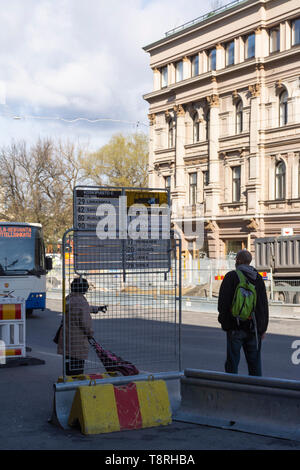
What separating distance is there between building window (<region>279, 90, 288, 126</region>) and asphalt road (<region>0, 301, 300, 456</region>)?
23.6 m

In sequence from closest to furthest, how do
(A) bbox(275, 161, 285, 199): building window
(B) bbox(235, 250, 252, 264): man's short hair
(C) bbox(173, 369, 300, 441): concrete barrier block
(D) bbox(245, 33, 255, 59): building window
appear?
(C) bbox(173, 369, 300, 441): concrete barrier block
(B) bbox(235, 250, 252, 264): man's short hair
(A) bbox(275, 161, 285, 199): building window
(D) bbox(245, 33, 255, 59): building window

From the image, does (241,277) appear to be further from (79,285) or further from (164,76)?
(164,76)

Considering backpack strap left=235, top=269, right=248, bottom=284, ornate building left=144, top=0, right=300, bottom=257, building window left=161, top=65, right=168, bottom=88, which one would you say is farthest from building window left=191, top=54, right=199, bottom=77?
backpack strap left=235, top=269, right=248, bottom=284

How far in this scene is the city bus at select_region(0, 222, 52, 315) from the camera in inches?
776

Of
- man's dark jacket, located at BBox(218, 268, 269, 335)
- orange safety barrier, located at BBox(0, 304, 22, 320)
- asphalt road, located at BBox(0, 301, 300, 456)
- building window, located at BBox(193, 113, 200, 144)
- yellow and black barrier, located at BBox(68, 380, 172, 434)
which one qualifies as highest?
building window, located at BBox(193, 113, 200, 144)

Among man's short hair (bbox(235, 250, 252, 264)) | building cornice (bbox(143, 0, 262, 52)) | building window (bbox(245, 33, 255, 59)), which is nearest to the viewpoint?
man's short hair (bbox(235, 250, 252, 264))

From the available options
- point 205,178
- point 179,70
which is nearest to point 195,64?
point 179,70

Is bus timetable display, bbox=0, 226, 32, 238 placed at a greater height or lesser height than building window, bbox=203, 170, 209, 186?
lesser

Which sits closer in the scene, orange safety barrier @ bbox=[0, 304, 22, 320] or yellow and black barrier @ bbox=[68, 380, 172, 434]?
yellow and black barrier @ bbox=[68, 380, 172, 434]

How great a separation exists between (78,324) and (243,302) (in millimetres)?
1939

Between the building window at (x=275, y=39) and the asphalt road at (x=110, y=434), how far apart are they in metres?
25.7

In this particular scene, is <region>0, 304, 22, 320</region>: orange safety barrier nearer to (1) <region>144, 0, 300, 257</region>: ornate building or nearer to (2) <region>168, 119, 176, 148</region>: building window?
(1) <region>144, 0, 300, 257</region>: ornate building
